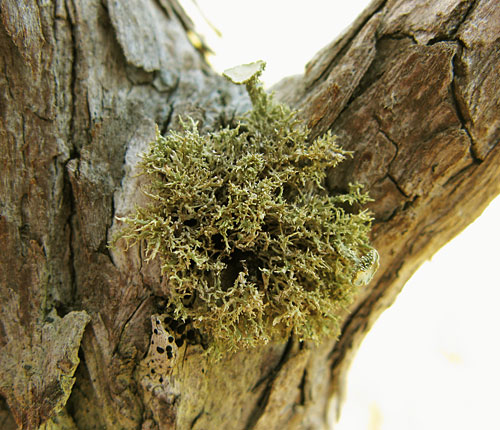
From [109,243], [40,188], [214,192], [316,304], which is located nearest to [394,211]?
[316,304]

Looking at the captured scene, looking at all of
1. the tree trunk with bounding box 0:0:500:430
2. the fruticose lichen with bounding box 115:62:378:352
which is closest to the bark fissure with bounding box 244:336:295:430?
the tree trunk with bounding box 0:0:500:430

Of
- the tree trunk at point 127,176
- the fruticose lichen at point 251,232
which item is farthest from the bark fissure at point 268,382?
the fruticose lichen at point 251,232

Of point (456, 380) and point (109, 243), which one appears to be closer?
point (109, 243)

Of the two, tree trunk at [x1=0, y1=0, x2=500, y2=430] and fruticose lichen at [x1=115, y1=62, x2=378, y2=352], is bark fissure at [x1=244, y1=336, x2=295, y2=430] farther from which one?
fruticose lichen at [x1=115, y1=62, x2=378, y2=352]

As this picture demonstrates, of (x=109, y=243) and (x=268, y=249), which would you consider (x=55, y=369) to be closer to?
(x=109, y=243)

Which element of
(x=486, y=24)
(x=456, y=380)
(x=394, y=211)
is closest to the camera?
(x=486, y=24)

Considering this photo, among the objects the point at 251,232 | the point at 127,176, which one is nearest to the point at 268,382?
the point at 251,232
